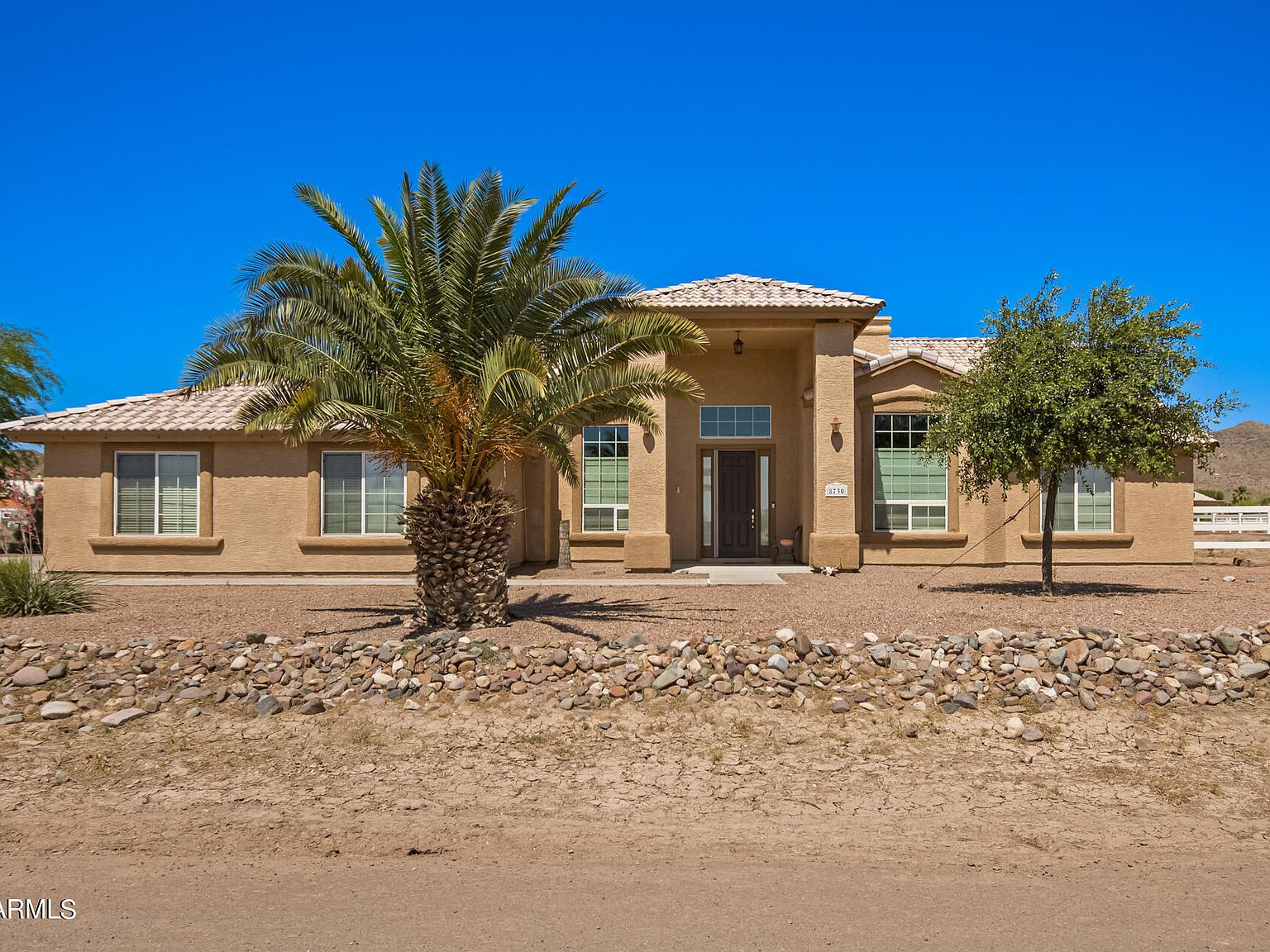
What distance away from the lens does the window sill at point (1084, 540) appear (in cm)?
1755

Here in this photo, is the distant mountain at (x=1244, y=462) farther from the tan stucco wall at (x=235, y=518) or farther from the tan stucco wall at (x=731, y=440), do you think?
the tan stucco wall at (x=235, y=518)

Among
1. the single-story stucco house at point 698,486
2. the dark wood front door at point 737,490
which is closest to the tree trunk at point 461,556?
the single-story stucco house at point 698,486

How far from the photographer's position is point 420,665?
8430mm

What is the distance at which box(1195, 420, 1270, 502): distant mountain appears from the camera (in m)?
73.5

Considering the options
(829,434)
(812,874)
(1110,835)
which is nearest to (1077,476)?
(829,434)

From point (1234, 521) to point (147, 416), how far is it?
28798mm

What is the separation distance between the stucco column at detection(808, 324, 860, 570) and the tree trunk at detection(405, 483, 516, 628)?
7.79 metres

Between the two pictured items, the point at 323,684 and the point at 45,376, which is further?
the point at 45,376

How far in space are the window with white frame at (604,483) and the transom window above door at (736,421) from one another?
67.3 inches

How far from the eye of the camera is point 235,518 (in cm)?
1708

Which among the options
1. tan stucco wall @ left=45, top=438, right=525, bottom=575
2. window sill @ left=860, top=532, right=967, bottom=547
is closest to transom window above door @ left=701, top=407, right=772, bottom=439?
window sill @ left=860, top=532, right=967, bottom=547

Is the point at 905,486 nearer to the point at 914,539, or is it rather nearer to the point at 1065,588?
the point at 914,539

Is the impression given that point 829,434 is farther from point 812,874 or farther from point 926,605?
point 812,874

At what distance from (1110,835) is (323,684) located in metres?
6.24
